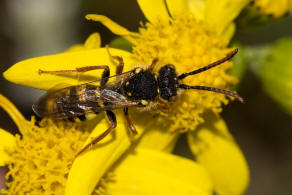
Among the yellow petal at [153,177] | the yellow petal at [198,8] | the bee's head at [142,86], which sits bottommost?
the yellow petal at [153,177]

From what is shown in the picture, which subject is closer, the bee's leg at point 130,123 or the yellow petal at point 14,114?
the bee's leg at point 130,123

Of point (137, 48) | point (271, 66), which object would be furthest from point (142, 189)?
→ point (271, 66)

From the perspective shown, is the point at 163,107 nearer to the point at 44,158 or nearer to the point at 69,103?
the point at 69,103

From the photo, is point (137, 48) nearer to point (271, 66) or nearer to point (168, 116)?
point (168, 116)

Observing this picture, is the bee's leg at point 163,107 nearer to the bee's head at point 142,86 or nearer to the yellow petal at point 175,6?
the bee's head at point 142,86

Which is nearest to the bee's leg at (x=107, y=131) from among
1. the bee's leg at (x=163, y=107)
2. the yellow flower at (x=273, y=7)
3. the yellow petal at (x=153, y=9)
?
the bee's leg at (x=163, y=107)

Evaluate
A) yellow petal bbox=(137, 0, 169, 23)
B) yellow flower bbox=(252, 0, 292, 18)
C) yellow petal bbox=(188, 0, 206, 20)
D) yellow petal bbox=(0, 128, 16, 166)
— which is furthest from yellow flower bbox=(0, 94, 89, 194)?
yellow flower bbox=(252, 0, 292, 18)
